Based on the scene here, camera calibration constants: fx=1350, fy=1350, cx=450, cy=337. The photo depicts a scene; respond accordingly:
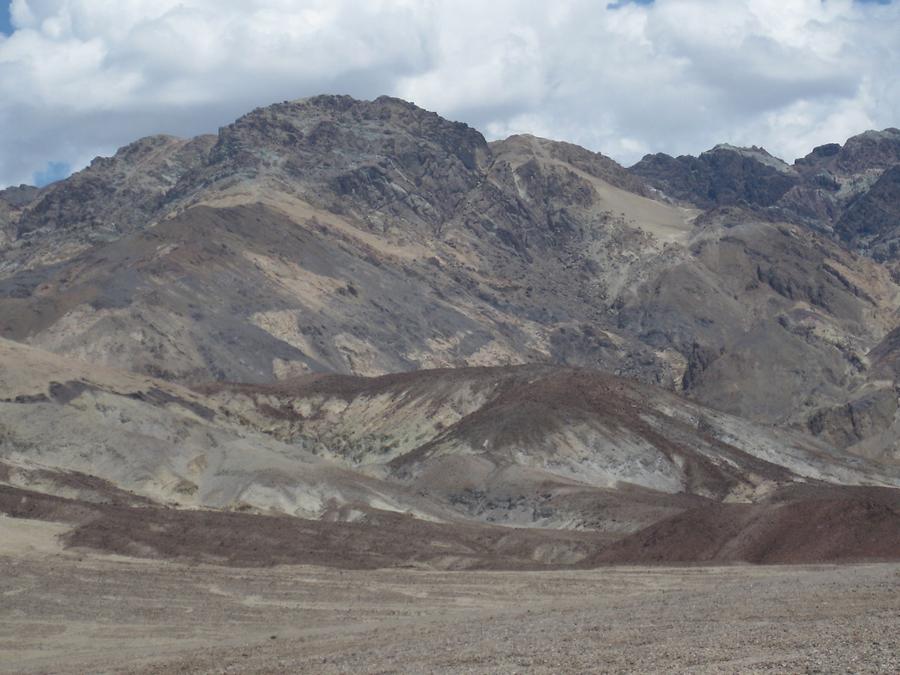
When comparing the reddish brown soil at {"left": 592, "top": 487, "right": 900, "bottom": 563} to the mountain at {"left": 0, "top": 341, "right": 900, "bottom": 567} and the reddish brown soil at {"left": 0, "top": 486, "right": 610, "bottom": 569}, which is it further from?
the reddish brown soil at {"left": 0, "top": 486, "right": 610, "bottom": 569}

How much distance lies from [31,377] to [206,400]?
2133 centimetres

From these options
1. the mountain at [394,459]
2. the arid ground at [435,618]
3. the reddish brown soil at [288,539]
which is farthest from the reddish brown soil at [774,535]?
the reddish brown soil at [288,539]

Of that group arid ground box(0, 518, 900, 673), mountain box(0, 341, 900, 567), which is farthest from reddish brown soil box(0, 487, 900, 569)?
arid ground box(0, 518, 900, 673)

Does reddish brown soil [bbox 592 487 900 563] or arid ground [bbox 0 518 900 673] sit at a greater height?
reddish brown soil [bbox 592 487 900 563]

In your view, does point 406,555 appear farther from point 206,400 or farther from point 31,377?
point 206,400

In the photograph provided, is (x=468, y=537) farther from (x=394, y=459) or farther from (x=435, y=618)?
(x=394, y=459)

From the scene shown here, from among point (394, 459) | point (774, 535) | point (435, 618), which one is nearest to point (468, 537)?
point (774, 535)

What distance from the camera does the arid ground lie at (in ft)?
96.8

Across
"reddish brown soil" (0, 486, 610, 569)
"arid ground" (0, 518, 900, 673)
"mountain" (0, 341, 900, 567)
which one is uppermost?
"mountain" (0, 341, 900, 567)

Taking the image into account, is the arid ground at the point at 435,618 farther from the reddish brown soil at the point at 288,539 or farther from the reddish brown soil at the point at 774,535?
the reddish brown soil at the point at 774,535

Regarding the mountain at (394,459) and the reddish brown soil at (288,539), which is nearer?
the reddish brown soil at (288,539)

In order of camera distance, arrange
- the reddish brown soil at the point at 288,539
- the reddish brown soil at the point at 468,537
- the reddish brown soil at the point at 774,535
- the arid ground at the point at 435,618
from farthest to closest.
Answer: the reddish brown soil at the point at 288,539 → the reddish brown soil at the point at 468,537 → the reddish brown soil at the point at 774,535 → the arid ground at the point at 435,618

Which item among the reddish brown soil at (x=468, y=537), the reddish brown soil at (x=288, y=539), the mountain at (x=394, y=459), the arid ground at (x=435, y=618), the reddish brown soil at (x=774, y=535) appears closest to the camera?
the arid ground at (x=435, y=618)

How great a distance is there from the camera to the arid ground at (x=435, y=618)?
96.8ft
